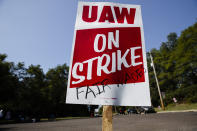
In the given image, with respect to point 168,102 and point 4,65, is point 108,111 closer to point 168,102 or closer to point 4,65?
point 4,65

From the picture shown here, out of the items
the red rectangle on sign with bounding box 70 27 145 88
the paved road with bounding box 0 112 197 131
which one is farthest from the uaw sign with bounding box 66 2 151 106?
the paved road with bounding box 0 112 197 131

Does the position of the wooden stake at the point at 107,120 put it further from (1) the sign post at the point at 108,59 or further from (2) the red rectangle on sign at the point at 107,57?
(2) the red rectangle on sign at the point at 107,57

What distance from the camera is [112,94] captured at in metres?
1.39

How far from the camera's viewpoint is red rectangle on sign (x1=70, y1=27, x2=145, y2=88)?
4.73 ft

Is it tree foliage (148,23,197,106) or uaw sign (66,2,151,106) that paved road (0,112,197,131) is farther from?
tree foliage (148,23,197,106)

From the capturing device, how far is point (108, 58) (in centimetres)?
149

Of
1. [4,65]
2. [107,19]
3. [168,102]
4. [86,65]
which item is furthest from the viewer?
[168,102]

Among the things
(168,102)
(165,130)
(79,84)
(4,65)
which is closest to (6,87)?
(4,65)

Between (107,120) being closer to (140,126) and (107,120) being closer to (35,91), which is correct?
(140,126)

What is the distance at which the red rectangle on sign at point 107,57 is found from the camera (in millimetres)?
1442

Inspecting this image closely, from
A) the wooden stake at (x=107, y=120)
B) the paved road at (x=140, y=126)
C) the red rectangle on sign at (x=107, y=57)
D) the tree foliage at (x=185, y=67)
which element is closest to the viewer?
the wooden stake at (x=107, y=120)

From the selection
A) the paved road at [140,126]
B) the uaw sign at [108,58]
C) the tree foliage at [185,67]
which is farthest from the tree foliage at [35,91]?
the tree foliage at [185,67]

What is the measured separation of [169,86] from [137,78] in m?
43.1

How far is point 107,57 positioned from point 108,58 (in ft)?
0.05
